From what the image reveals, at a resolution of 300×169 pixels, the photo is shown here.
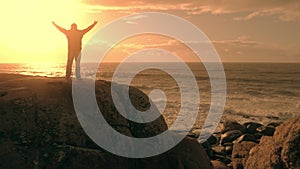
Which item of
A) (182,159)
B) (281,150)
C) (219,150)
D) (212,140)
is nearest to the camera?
(182,159)

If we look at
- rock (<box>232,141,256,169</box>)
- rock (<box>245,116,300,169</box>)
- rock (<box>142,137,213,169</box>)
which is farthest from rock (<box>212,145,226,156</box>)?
rock (<box>142,137,213,169</box>)

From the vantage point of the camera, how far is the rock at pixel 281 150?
1112 centimetres

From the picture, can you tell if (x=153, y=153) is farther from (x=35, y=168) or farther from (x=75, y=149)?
(x=35, y=168)

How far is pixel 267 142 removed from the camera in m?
12.4

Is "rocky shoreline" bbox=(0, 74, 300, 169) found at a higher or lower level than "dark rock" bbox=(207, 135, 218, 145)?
higher

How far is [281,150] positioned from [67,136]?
6.86m

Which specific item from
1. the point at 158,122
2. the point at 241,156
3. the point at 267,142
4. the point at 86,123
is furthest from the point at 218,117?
the point at 86,123

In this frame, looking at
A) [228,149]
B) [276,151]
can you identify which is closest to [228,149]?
[228,149]

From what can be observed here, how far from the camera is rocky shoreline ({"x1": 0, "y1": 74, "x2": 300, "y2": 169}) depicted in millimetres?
8672

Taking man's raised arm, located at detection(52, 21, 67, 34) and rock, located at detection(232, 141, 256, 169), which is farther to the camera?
rock, located at detection(232, 141, 256, 169)

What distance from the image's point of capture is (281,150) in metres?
11.5

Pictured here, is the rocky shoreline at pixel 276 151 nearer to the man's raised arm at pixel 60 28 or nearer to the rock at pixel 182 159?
the rock at pixel 182 159

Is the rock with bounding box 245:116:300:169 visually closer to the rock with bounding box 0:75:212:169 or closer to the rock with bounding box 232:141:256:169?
the rock with bounding box 232:141:256:169

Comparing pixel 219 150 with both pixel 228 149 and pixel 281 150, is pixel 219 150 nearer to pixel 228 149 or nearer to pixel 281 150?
pixel 228 149
